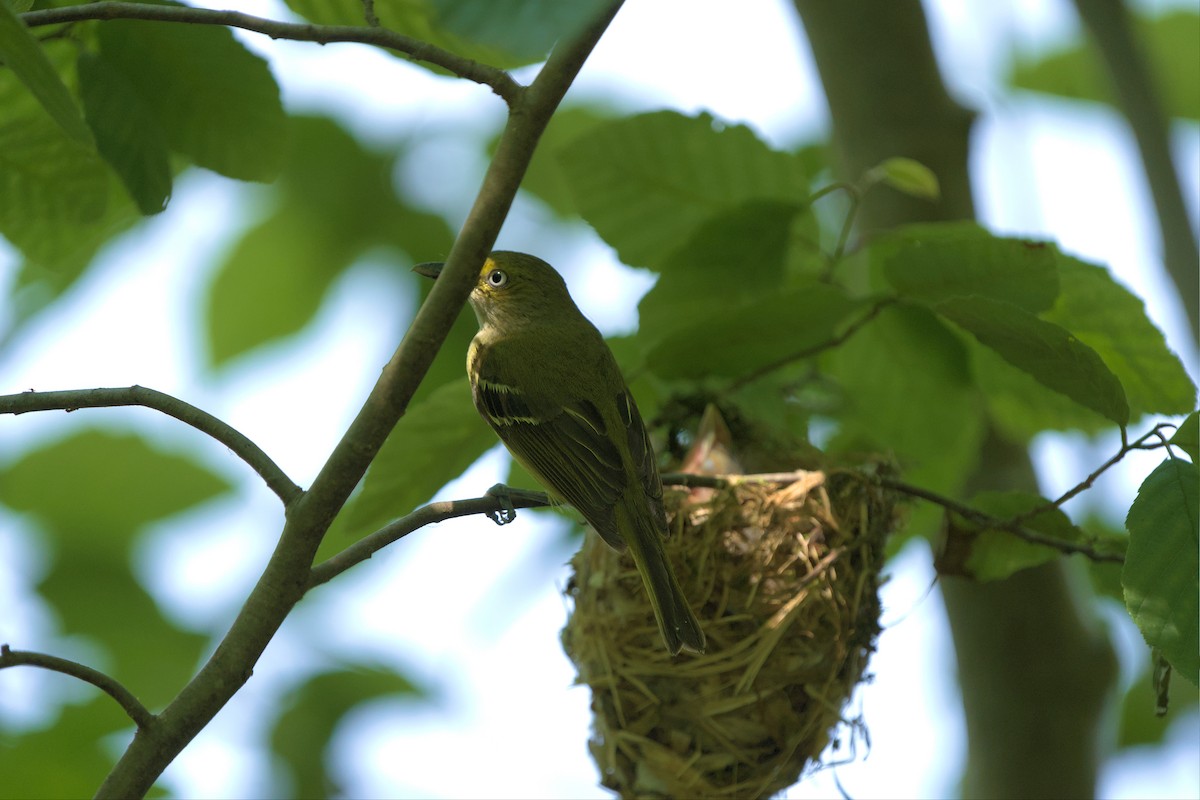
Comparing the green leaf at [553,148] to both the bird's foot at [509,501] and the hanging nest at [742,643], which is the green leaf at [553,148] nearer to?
the hanging nest at [742,643]

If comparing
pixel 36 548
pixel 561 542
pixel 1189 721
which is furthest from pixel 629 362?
pixel 1189 721

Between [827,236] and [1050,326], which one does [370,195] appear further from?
[1050,326]

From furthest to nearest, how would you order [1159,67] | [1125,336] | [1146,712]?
[1146,712]
[1159,67]
[1125,336]

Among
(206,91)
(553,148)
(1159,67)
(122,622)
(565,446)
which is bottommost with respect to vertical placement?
(122,622)

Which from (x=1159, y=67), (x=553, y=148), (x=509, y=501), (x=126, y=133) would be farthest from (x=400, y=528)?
(x=1159, y=67)

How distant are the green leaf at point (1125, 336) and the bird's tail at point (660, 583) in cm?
123

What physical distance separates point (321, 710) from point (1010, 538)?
2233mm

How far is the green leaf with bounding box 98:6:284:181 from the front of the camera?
9.09 feet

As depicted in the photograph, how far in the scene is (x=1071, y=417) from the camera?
3.54 m

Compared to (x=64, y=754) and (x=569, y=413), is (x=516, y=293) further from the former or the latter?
(x=64, y=754)

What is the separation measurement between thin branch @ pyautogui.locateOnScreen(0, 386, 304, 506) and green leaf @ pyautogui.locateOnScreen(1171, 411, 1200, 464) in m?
1.71

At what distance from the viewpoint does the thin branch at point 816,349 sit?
333 centimetres

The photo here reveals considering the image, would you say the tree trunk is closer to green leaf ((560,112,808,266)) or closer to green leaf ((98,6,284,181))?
green leaf ((560,112,808,266))

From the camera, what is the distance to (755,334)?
325 centimetres
